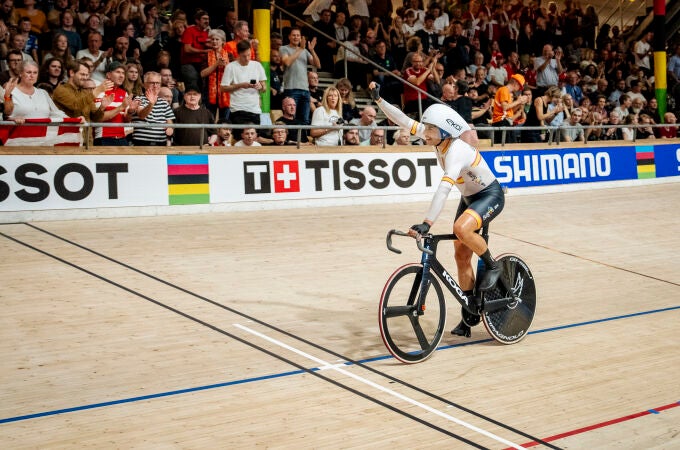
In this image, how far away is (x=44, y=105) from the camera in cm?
857

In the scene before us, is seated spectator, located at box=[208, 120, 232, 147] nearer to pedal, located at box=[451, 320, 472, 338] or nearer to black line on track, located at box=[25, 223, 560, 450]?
black line on track, located at box=[25, 223, 560, 450]

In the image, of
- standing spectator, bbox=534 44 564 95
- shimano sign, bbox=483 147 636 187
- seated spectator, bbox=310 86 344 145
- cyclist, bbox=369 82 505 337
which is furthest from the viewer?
standing spectator, bbox=534 44 564 95

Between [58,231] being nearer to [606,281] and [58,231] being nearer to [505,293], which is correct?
[505,293]

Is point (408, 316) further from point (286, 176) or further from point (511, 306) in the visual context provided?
point (286, 176)

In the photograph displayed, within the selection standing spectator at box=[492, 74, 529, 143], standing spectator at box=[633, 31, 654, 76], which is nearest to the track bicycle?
standing spectator at box=[492, 74, 529, 143]

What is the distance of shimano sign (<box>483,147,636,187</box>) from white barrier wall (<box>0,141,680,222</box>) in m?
0.02

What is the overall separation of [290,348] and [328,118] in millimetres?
5831

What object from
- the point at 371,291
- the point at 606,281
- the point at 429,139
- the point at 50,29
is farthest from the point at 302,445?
the point at 50,29

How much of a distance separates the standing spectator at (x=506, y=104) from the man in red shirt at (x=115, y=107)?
18.8 feet

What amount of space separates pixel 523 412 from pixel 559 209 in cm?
740

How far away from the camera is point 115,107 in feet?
30.1

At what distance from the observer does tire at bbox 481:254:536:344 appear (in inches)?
220

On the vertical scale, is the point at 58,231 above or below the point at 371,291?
above

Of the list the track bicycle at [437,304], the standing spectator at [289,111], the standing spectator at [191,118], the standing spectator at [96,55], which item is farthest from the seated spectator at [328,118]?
the track bicycle at [437,304]
